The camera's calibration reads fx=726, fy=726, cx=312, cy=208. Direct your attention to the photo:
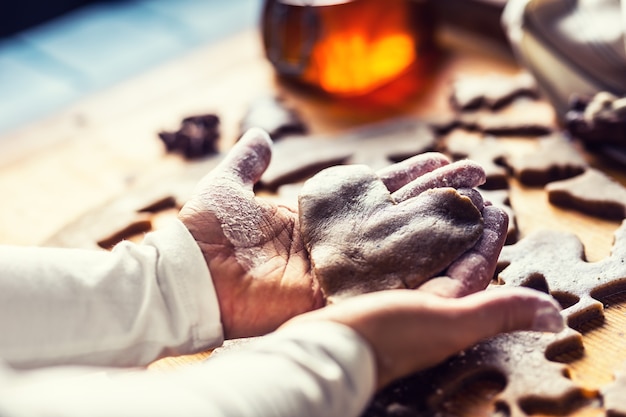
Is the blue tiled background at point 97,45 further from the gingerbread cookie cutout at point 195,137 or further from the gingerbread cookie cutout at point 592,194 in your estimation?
the gingerbread cookie cutout at point 592,194

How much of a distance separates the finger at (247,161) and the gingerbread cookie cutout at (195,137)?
0.37 metres

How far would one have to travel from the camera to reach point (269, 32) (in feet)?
4.77

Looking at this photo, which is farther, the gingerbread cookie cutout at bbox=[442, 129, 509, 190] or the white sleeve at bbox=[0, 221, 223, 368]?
the gingerbread cookie cutout at bbox=[442, 129, 509, 190]

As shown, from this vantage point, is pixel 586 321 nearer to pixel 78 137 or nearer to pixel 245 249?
pixel 245 249

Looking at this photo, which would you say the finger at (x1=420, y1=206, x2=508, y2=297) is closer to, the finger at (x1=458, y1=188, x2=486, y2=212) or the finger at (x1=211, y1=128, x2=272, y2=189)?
the finger at (x1=458, y1=188, x2=486, y2=212)

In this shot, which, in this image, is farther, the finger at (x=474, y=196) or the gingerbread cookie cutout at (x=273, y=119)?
the gingerbread cookie cutout at (x=273, y=119)

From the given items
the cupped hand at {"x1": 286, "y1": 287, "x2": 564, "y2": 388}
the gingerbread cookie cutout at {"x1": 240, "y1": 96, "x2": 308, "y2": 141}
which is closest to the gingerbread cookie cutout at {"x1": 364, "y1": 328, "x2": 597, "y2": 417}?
the cupped hand at {"x1": 286, "y1": 287, "x2": 564, "y2": 388}

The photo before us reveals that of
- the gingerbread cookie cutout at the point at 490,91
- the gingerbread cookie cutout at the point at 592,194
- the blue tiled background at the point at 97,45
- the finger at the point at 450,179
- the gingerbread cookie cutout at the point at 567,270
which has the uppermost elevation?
the finger at the point at 450,179

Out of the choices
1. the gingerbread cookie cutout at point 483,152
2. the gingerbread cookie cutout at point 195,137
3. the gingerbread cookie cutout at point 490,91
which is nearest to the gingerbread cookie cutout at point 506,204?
the gingerbread cookie cutout at point 483,152

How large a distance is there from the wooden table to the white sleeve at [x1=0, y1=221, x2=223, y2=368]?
0.39 meters

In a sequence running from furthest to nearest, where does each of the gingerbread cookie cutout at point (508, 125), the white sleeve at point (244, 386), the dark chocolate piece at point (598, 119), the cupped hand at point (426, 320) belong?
the gingerbread cookie cutout at point (508, 125)
the dark chocolate piece at point (598, 119)
the cupped hand at point (426, 320)
the white sleeve at point (244, 386)

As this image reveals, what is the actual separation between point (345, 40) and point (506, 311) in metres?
0.77

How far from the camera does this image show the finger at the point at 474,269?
75 centimetres

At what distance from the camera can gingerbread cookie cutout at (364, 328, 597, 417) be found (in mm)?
→ 739
